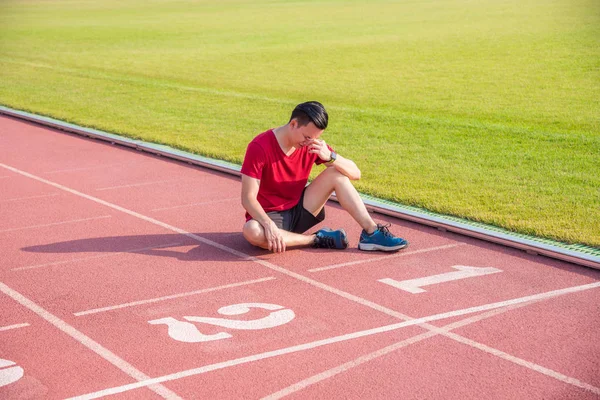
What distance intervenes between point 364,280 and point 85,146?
7695 millimetres

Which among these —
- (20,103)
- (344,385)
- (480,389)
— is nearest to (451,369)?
(480,389)

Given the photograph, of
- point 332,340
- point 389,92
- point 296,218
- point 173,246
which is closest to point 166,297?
point 173,246

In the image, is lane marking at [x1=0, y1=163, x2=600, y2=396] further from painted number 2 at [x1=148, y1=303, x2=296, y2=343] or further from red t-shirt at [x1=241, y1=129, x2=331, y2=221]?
painted number 2 at [x1=148, y1=303, x2=296, y2=343]

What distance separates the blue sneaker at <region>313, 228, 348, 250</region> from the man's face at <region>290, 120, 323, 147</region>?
0.96 metres

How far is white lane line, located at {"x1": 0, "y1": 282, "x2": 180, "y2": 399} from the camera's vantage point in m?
5.36

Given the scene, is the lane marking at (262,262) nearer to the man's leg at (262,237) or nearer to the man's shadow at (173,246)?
the man's shadow at (173,246)

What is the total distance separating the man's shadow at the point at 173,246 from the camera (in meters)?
8.12

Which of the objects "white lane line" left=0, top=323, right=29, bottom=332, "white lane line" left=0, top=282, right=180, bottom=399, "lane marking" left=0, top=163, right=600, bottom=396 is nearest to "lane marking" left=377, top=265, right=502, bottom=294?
"lane marking" left=0, top=163, right=600, bottom=396

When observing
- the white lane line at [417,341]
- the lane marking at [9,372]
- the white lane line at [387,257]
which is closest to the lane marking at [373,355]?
the white lane line at [417,341]

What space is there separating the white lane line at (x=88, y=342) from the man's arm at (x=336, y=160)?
2686mm

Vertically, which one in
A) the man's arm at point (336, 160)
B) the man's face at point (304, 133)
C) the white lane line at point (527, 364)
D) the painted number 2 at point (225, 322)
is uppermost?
the man's face at point (304, 133)

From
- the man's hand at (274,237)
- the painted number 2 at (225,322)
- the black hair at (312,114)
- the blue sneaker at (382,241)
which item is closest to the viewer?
the painted number 2 at (225,322)

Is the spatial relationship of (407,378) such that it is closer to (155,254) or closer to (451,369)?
(451,369)

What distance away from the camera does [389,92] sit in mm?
19531
